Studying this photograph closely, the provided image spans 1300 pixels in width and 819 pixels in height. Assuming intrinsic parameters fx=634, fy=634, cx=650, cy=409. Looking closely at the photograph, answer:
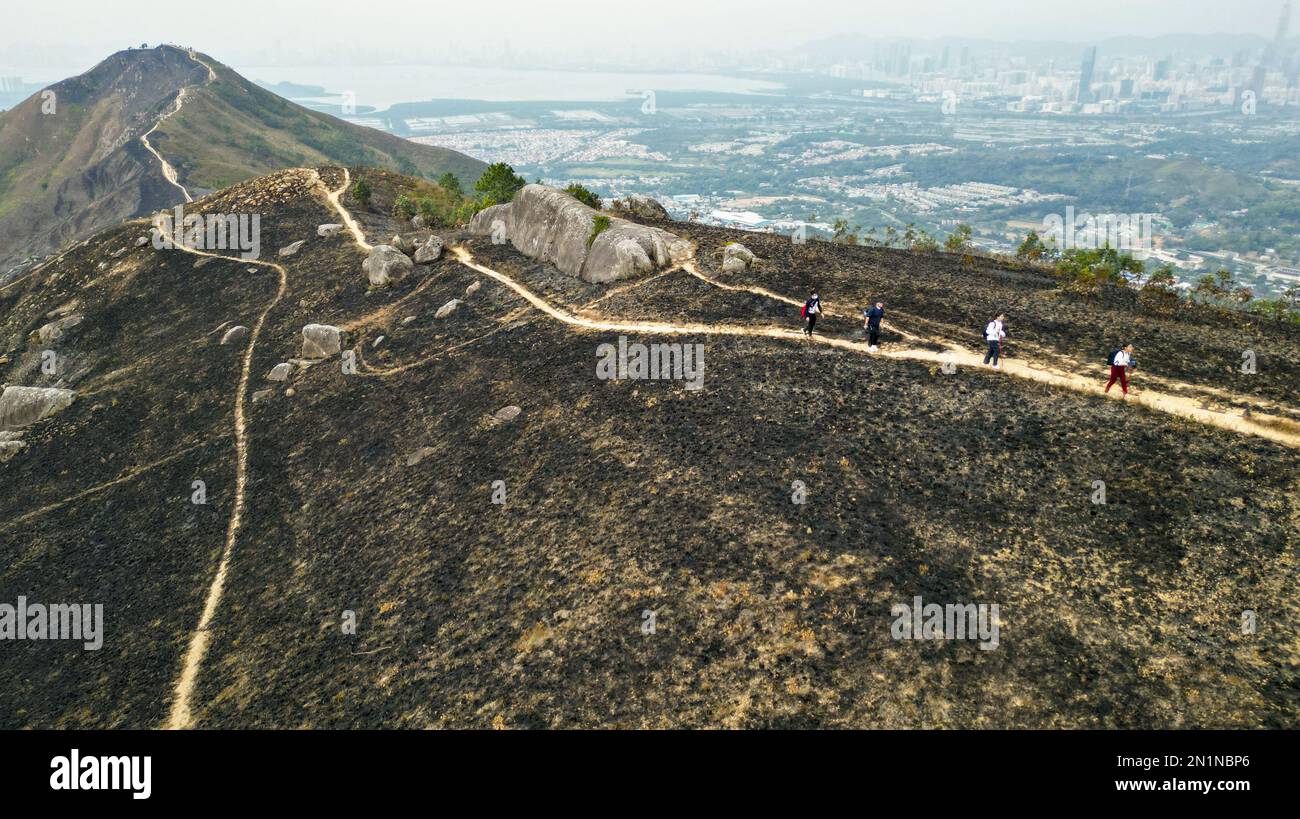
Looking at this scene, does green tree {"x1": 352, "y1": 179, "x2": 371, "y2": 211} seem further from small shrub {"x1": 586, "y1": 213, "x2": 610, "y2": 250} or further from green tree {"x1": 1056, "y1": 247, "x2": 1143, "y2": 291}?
green tree {"x1": 1056, "y1": 247, "x2": 1143, "y2": 291}

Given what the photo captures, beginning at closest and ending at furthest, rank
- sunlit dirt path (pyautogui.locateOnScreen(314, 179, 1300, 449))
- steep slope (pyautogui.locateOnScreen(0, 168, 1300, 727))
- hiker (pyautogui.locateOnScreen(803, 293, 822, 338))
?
steep slope (pyautogui.locateOnScreen(0, 168, 1300, 727)) → sunlit dirt path (pyautogui.locateOnScreen(314, 179, 1300, 449)) → hiker (pyautogui.locateOnScreen(803, 293, 822, 338))

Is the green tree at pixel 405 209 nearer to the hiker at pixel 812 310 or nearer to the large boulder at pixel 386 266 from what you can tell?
the large boulder at pixel 386 266

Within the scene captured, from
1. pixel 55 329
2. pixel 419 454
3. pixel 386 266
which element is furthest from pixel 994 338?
pixel 55 329

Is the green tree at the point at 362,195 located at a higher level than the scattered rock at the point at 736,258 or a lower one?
higher

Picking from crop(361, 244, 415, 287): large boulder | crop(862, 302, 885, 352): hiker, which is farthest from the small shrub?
crop(862, 302, 885, 352): hiker

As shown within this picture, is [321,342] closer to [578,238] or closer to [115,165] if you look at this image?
[578,238]

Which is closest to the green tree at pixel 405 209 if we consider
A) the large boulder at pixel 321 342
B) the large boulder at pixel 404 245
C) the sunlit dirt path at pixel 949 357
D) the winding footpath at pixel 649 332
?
the large boulder at pixel 404 245

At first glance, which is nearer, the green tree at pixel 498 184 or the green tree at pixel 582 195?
the green tree at pixel 582 195
